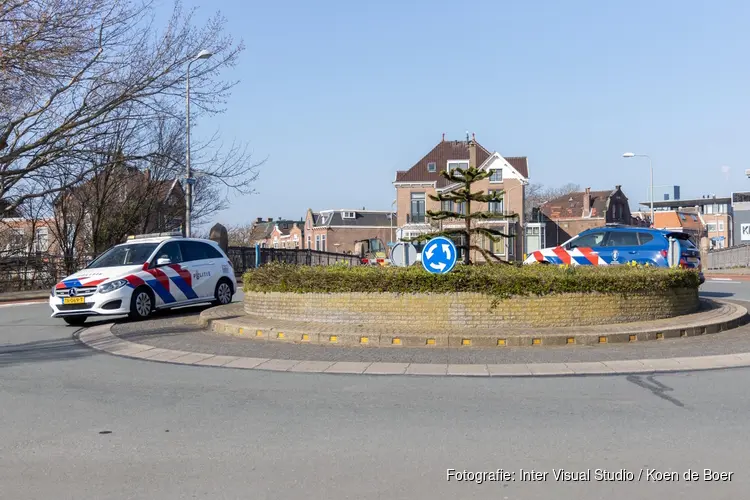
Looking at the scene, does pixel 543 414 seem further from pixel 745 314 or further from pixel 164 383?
pixel 745 314

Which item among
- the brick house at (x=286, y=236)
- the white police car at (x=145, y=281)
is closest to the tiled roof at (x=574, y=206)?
the brick house at (x=286, y=236)

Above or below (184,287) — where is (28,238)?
above

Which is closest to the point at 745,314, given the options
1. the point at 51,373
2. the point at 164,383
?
the point at 164,383

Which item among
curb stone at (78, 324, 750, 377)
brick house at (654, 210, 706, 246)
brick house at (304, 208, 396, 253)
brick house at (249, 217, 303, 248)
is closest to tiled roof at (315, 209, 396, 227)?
brick house at (304, 208, 396, 253)

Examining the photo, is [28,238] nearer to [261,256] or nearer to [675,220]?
[261,256]

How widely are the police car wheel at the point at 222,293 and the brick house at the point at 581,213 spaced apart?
197 ft

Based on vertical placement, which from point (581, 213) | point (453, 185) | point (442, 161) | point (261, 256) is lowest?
point (261, 256)

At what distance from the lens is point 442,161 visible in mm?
63438

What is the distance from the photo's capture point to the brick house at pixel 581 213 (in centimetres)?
7950

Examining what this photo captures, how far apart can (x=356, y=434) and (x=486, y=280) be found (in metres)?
6.04

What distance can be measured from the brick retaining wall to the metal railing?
3670cm

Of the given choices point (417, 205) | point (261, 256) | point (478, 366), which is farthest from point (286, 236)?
point (478, 366)

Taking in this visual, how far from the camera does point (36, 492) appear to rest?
4922 mm

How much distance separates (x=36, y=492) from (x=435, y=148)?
60647mm
